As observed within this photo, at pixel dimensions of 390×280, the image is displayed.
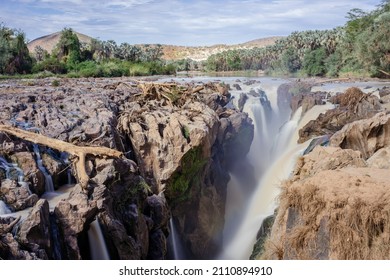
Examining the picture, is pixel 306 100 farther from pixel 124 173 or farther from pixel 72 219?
pixel 72 219

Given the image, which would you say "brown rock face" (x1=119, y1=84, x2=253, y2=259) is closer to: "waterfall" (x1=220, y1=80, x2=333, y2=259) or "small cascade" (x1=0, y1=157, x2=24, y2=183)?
"waterfall" (x1=220, y1=80, x2=333, y2=259)

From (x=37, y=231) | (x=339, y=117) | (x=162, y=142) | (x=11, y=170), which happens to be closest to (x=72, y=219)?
(x=37, y=231)

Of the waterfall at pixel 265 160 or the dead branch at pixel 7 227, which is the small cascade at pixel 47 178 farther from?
the waterfall at pixel 265 160

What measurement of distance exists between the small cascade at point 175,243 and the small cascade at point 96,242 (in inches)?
127

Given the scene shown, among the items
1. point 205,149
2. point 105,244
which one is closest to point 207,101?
point 205,149

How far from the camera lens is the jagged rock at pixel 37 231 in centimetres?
406

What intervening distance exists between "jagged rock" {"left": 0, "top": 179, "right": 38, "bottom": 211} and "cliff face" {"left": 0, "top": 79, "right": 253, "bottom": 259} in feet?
0.03

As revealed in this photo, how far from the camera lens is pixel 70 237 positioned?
14.9ft

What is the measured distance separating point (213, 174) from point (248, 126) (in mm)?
2786

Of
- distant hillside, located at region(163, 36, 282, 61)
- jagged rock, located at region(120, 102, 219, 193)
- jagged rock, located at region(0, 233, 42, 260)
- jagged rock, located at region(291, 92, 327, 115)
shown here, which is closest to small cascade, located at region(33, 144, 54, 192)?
jagged rock, located at region(0, 233, 42, 260)

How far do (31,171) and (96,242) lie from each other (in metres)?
1.30

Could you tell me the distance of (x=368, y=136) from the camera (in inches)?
315

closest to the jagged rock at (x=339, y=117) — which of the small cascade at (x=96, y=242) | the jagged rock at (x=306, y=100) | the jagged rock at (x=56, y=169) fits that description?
the jagged rock at (x=306, y=100)

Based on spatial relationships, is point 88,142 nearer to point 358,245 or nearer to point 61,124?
point 61,124
